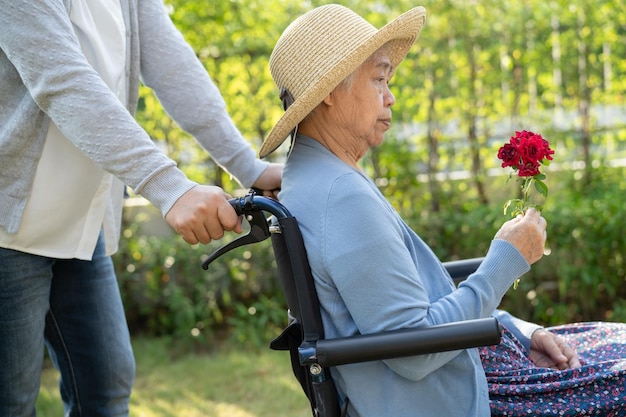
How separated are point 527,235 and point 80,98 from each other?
3.58 ft

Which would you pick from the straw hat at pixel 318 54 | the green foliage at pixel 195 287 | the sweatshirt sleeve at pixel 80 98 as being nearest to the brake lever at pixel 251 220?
the sweatshirt sleeve at pixel 80 98

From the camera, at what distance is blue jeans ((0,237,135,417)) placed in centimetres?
211

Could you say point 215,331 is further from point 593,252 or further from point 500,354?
point 500,354

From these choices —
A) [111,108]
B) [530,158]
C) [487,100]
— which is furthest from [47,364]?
[530,158]

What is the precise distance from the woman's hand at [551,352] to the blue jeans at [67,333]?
117 centimetres

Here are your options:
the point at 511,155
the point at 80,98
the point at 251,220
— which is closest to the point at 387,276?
the point at 251,220

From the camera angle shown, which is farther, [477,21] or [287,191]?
[477,21]

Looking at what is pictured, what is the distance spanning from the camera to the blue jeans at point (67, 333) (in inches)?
83.0

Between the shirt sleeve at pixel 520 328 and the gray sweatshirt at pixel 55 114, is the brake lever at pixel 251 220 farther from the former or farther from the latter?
the shirt sleeve at pixel 520 328

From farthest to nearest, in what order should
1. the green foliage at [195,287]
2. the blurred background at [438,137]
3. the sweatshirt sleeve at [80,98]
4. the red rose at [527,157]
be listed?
the green foliage at [195,287]
the blurred background at [438,137]
the red rose at [527,157]
the sweatshirt sleeve at [80,98]

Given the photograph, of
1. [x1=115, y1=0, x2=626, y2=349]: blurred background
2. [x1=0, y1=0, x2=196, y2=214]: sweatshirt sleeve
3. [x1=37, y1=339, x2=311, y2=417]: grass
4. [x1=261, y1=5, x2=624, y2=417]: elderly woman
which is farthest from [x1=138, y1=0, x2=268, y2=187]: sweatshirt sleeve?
[x1=115, y1=0, x2=626, y2=349]: blurred background

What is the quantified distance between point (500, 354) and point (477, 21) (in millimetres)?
3233

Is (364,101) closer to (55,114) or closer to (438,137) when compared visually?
(55,114)

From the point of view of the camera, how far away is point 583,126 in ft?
16.1
